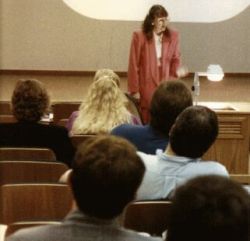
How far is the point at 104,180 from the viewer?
6.30 feet

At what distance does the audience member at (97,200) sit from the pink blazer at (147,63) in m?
4.43

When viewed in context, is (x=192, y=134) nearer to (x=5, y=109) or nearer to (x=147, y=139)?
(x=147, y=139)

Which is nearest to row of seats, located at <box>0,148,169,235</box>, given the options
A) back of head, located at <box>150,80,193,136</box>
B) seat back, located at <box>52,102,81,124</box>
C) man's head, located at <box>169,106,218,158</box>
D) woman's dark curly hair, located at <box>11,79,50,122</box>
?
man's head, located at <box>169,106,218,158</box>

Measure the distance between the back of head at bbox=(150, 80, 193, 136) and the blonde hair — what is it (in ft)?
2.59

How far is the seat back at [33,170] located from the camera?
10.6 ft

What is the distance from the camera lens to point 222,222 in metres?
1.56

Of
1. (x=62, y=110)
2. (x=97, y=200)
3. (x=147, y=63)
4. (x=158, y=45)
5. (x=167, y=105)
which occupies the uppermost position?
(x=158, y=45)

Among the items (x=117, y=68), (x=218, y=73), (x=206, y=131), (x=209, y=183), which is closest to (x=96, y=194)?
(x=209, y=183)

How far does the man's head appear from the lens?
2868 millimetres

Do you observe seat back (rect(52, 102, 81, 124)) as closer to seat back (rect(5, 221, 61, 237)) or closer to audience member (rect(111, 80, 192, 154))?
audience member (rect(111, 80, 192, 154))

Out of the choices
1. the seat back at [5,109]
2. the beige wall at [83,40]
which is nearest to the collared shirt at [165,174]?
the seat back at [5,109]

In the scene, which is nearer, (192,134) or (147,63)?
(192,134)

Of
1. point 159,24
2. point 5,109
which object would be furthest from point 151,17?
→ point 5,109

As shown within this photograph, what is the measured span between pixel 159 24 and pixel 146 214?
3.86 meters
